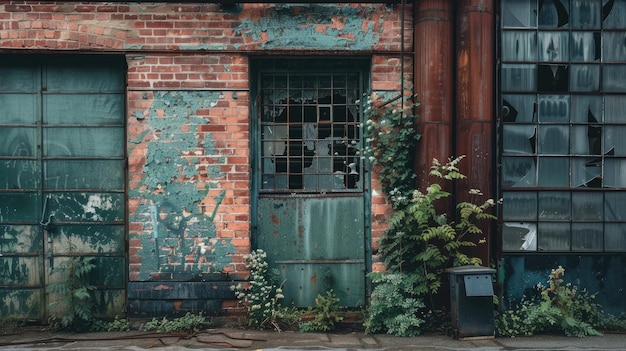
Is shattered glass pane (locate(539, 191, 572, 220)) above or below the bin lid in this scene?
above

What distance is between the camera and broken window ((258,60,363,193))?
22.9 ft

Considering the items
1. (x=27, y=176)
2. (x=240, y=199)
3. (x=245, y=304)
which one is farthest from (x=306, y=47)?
(x=27, y=176)

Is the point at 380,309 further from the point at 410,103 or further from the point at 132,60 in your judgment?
the point at 132,60

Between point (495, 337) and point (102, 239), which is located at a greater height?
point (102, 239)

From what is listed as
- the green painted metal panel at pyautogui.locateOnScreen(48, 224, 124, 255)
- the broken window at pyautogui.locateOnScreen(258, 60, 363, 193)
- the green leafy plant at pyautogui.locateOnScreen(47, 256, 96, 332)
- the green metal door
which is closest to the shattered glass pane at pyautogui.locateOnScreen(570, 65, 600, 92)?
the broken window at pyautogui.locateOnScreen(258, 60, 363, 193)

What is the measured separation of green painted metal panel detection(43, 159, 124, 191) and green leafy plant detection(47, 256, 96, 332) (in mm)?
874

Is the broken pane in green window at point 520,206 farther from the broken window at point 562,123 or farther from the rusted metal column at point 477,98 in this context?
the rusted metal column at point 477,98

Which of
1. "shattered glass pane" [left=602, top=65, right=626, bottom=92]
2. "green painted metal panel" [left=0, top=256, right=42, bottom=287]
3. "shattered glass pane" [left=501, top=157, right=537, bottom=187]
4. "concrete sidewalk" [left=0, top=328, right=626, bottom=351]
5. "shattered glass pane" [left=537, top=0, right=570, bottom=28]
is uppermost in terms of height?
"shattered glass pane" [left=537, top=0, right=570, bottom=28]

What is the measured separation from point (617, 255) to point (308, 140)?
3978 mm

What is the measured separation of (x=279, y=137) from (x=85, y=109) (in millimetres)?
2364

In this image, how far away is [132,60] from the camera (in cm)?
665

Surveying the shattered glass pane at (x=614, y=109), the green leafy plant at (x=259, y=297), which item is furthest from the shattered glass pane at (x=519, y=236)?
the green leafy plant at (x=259, y=297)

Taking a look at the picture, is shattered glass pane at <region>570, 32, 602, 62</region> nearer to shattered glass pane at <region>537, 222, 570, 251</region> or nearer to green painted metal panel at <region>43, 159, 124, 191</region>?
shattered glass pane at <region>537, 222, 570, 251</region>

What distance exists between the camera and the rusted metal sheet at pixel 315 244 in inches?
271
